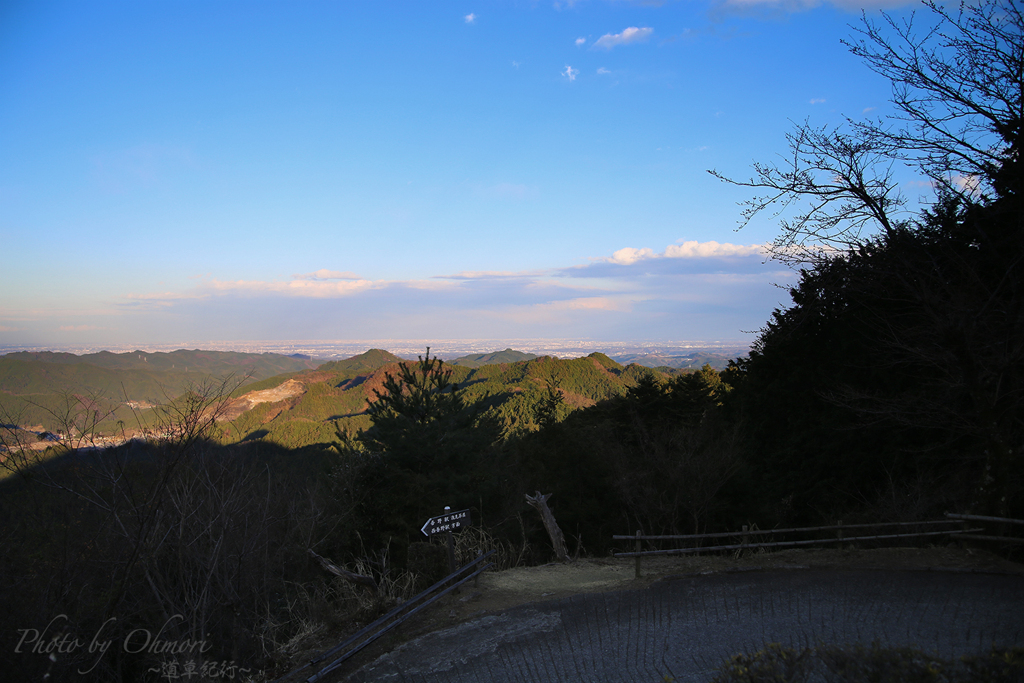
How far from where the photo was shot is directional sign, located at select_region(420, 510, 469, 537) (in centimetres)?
651

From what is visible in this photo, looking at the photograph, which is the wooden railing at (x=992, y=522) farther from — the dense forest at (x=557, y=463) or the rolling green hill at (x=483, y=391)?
the rolling green hill at (x=483, y=391)

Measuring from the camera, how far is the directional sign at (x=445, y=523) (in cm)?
651

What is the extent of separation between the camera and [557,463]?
22188mm

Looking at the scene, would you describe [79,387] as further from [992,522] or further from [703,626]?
[992,522]

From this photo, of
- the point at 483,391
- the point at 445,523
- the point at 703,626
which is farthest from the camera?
the point at 483,391

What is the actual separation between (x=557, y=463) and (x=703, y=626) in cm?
1676

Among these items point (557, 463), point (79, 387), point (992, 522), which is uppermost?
point (79, 387)

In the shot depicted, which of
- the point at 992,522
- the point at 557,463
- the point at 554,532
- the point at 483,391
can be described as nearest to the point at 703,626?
the point at 554,532

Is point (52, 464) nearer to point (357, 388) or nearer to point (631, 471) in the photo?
point (631, 471)

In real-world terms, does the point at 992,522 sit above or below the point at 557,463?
above

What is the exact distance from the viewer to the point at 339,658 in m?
5.11

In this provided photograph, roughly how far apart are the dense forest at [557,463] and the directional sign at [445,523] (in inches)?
44.4

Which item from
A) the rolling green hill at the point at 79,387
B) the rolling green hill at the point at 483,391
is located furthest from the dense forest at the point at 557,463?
the rolling green hill at the point at 483,391

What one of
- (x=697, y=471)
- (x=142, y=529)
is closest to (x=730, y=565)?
(x=142, y=529)
